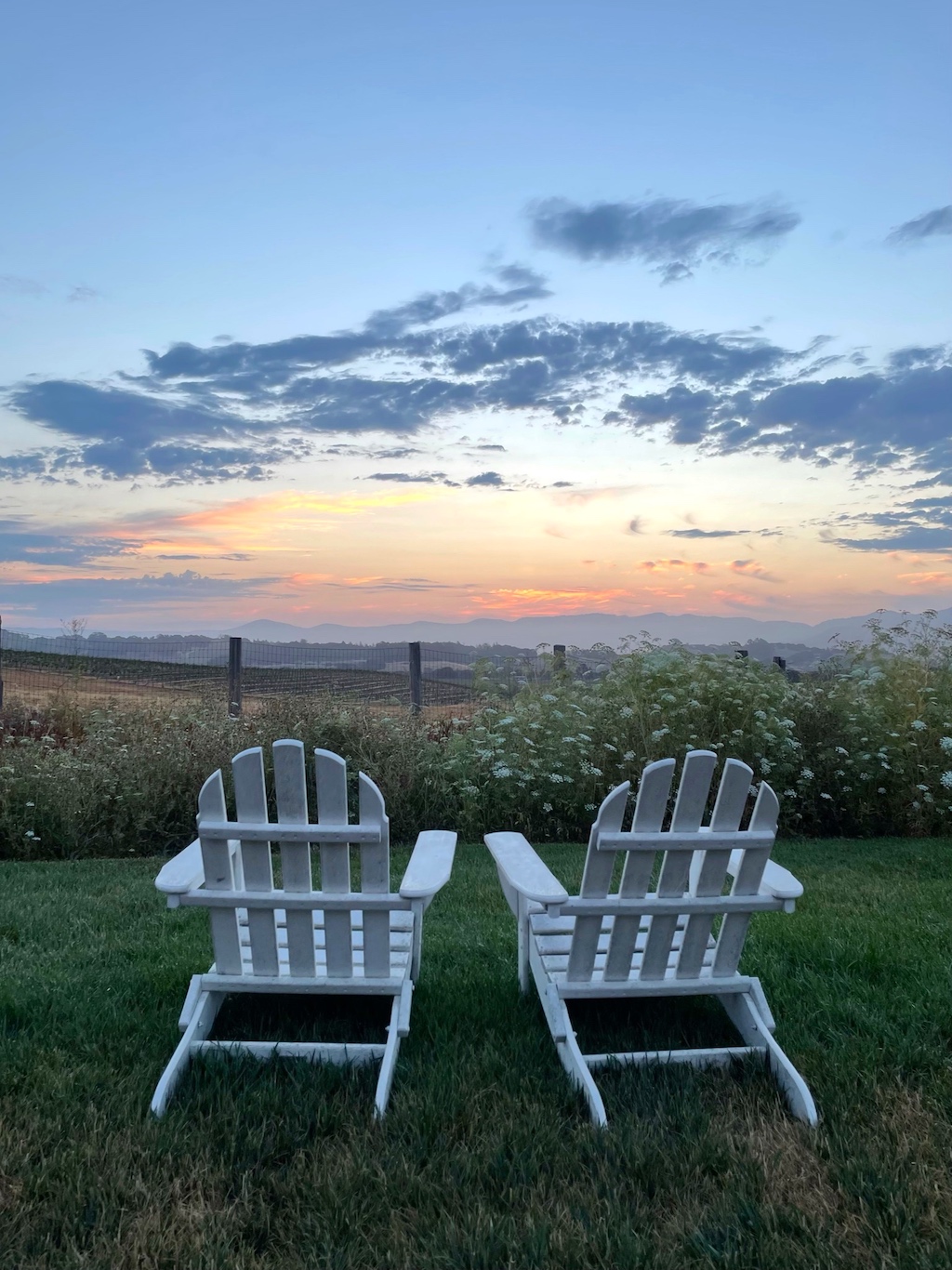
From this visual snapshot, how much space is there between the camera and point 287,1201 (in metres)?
2.12

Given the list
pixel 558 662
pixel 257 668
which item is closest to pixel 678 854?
pixel 558 662

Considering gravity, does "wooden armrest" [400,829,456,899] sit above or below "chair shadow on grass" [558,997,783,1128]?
above

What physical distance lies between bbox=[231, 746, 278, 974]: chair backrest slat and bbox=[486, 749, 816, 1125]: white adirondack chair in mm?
803

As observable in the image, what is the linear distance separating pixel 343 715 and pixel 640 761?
2.66m

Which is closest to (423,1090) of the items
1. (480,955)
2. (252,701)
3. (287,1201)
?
(287,1201)

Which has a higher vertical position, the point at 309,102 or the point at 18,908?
the point at 309,102

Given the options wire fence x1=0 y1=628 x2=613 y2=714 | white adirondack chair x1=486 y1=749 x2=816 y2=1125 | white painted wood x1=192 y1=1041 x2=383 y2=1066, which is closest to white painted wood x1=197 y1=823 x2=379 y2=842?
white adirondack chair x1=486 y1=749 x2=816 y2=1125

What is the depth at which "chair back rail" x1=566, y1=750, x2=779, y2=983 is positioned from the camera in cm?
Result: 274

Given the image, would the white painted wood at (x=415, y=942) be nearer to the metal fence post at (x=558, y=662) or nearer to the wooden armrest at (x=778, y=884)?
the wooden armrest at (x=778, y=884)

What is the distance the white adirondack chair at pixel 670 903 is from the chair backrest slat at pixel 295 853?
26.4 inches

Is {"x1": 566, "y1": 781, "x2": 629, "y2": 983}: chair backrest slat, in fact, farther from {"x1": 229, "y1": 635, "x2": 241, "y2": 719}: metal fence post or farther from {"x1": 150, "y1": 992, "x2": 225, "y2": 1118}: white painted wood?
{"x1": 229, "y1": 635, "x2": 241, "y2": 719}: metal fence post

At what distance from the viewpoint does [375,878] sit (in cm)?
279

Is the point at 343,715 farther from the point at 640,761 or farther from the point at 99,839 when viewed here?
the point at 640,761

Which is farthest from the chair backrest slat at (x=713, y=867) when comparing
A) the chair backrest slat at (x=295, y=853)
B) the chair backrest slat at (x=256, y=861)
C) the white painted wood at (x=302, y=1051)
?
the chair backrest slat at (x=256, y=861)
